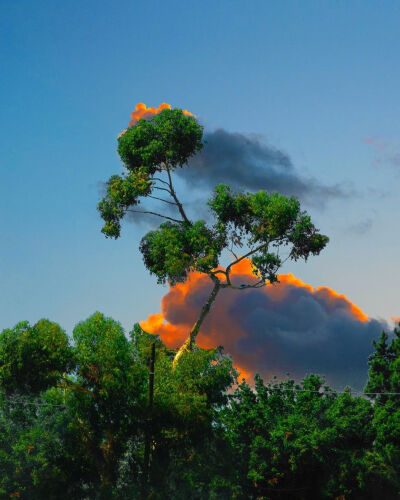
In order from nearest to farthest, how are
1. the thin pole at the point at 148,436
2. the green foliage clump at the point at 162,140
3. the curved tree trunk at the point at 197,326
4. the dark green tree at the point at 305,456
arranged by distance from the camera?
the thin pole at the point at 148,436 → the dark green tree at the point at 305,456 → the curved tree trunk at the point at 197,326 → the green foliage clump at the point at 162,140

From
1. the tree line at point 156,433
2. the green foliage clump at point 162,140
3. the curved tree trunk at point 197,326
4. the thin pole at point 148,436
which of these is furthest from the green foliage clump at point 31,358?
the green foliage clump at point 162,140

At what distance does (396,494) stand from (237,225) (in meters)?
11.2

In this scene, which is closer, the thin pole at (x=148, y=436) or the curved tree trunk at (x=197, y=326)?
the thin pole at (x=148, y=436)

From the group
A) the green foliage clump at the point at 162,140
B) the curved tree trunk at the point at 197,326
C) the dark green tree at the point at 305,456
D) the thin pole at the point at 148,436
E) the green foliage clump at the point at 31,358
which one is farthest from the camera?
the green foliage clump at the point at 162,140

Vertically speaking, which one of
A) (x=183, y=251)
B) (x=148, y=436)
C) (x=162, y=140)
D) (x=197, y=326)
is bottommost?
(x=148, y=436)

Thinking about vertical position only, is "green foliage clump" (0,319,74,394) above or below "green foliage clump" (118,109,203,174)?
below

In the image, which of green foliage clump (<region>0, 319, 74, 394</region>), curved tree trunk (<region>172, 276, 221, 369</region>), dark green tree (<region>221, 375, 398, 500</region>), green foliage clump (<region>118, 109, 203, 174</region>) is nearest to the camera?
green foliage clump (<region>0, 319, 74, 394</region>)

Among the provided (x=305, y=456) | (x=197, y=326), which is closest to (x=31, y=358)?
(x=197, y=326)

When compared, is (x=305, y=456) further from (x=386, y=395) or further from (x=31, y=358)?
(x=31, y=358)

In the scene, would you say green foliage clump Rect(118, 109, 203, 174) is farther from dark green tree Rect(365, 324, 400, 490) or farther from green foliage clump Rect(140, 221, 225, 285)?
dark green tree Rect(365, 324, 400, 490)

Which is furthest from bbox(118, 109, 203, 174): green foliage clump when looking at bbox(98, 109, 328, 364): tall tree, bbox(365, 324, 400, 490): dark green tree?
bbox(365, 324, 400, 490): dark green tree

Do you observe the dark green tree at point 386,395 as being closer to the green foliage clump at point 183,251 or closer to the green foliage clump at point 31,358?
the green foliage clump at point 183,251

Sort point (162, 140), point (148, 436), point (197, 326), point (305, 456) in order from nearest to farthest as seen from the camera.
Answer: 1. point (148, 436)
2. point (305, 456)
3. point (197, 326)
4. point (162, 140)

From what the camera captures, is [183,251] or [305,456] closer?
[305,456]
